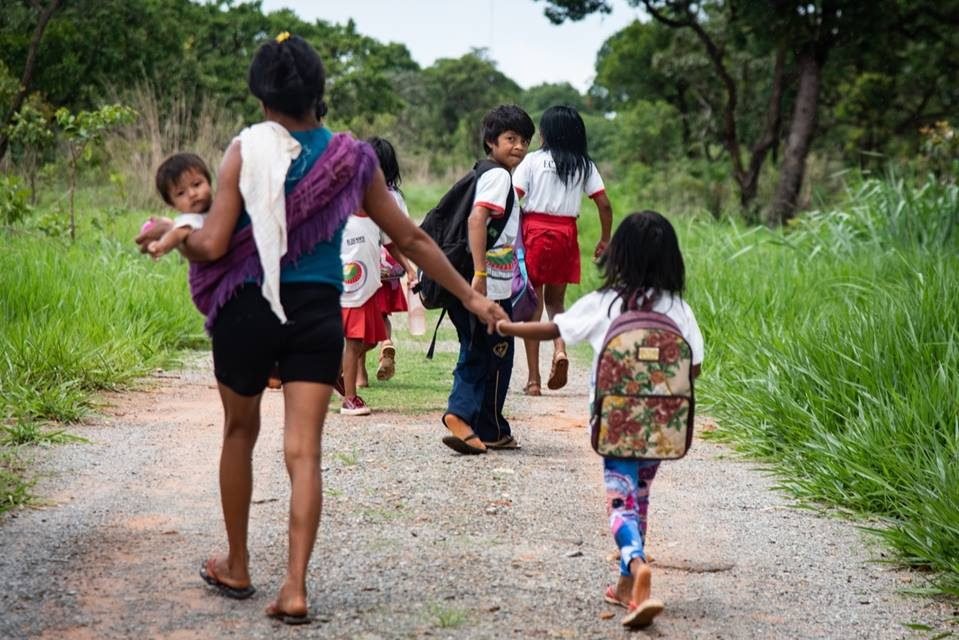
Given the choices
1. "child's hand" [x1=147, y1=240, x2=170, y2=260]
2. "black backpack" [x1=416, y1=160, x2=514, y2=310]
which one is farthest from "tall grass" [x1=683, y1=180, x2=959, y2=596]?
"child's hand" [x1=147, y1=240, x2=170, y2=260]

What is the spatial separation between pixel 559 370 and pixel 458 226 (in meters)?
1.87

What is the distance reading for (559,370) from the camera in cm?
841

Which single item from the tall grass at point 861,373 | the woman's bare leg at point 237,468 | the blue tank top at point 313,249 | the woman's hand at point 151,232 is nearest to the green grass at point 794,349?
the tall grass at point 861,373

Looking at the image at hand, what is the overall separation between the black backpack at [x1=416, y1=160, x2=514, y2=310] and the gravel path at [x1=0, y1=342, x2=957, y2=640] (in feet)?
A: 2.53

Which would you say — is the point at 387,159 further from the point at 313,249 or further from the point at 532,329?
the point at 313,249

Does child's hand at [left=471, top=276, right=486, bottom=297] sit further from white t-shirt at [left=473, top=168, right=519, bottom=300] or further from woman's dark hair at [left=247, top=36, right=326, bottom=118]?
woman's dark hair at [left=247, top=36, right=326, bottom=118]

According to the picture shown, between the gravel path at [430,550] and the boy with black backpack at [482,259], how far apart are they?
0.18 m

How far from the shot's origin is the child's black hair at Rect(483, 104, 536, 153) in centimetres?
675

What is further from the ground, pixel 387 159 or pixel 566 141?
pixel 566 141

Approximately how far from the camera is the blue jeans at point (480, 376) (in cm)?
664

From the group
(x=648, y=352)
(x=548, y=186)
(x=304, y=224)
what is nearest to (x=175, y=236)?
(x=304, y=224)

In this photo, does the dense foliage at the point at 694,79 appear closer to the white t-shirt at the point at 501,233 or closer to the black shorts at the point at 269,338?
the white t-shirt at the point at 501,233

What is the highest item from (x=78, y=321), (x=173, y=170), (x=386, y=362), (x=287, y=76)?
(x=287, y=76)

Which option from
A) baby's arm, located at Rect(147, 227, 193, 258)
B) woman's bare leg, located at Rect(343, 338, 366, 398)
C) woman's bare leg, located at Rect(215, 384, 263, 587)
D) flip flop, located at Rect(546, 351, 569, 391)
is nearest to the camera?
baby's arm, located at Rect(147, 227, 193, 258)
